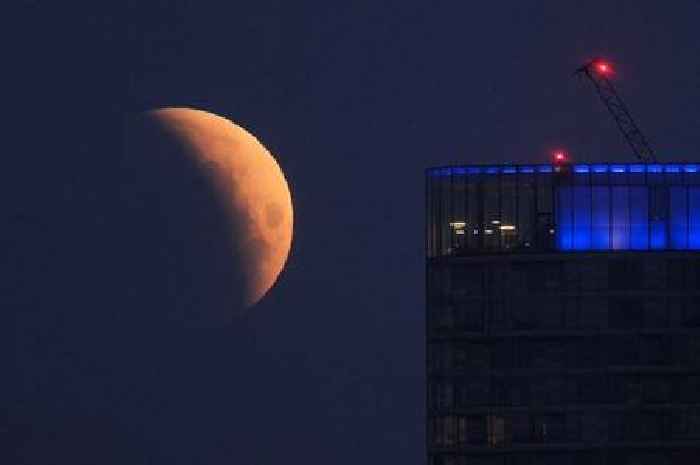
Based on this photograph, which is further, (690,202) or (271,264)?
(690,202)

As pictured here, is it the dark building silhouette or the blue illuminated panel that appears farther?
the blue illuminated panel

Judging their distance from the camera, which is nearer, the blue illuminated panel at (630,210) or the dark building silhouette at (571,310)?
the dark building silhouette at (571,310)

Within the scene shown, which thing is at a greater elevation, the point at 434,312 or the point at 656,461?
the point at 434,312

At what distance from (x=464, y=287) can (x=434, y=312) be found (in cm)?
408

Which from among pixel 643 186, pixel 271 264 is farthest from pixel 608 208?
pixel 271 264

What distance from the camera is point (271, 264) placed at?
555 feet

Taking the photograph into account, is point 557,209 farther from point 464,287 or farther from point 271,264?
point 271,264

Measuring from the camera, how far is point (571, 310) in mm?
186125

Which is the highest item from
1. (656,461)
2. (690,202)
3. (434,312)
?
(690,202)

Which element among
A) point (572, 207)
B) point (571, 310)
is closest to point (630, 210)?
point (572, 207)

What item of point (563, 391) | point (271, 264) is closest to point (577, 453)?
point (563, 391)

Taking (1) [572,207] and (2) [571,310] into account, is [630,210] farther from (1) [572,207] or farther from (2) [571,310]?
(2) [571,310]

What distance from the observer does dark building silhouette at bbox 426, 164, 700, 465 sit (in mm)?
185000

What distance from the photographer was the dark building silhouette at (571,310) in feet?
607
